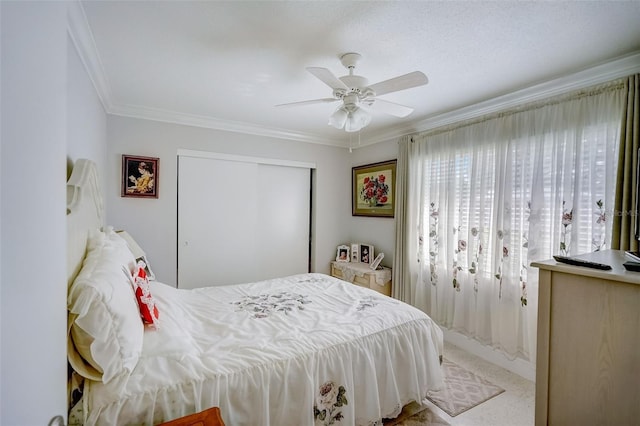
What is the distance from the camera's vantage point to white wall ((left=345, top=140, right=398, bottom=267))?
384cm

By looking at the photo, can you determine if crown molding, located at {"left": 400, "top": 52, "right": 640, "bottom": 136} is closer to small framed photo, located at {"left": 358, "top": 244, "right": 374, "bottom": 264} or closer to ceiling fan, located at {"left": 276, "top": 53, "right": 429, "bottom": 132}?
ceiling fan, located at {"left": 276, "top": 53, "right": 429, "bottom": 132}

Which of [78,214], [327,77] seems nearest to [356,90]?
[327,77]

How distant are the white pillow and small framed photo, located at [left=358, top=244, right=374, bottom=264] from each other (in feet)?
10.3

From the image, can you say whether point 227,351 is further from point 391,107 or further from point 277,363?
point 391,107

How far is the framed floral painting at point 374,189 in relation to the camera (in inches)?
150

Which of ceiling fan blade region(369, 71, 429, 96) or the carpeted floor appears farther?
the carpeted floor

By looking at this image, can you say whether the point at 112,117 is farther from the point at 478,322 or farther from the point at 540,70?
the point at 478,322

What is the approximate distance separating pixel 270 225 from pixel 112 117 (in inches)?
84.1

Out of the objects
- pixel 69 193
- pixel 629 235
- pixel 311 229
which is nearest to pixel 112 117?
pixel 69 193

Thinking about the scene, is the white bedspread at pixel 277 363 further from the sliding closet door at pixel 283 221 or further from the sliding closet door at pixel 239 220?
the sliding closet door at pixel 283 221

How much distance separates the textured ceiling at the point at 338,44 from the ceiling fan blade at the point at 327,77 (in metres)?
0.23

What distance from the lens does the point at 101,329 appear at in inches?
44.4

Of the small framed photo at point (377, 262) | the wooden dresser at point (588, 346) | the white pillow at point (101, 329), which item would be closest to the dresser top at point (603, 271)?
the wooden dresser at point (588, 346)

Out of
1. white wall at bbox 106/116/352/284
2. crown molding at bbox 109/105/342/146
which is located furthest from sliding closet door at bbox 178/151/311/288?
crown molding at bbox 109/105/342/146
